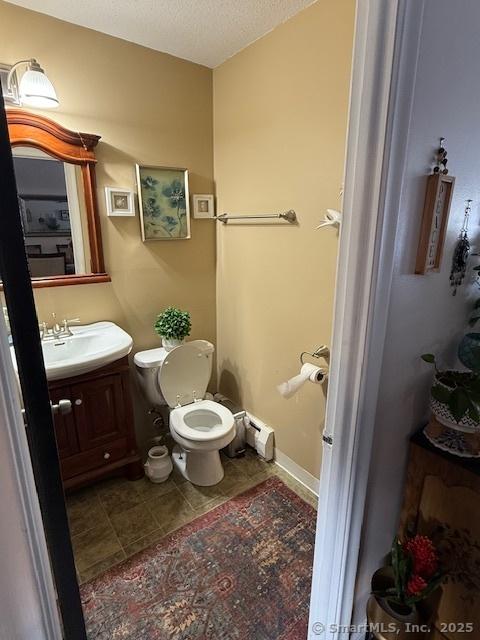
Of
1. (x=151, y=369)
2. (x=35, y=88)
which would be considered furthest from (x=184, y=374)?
(x=35, y=88)

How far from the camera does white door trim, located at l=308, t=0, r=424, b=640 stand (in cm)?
76

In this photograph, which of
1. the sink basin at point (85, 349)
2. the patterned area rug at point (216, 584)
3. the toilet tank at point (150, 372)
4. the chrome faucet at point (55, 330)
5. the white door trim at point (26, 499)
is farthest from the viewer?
the toilet tank at point (150, 372)

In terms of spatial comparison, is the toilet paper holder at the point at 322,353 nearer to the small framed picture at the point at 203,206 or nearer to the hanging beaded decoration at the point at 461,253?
the hanging beaded decoration at the point at 461,253

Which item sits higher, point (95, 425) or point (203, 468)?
point (95, 425)

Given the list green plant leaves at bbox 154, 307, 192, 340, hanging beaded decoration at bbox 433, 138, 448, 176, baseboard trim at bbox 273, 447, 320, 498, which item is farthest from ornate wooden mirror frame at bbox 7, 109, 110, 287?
hanging beaded decoration at bbox 433, 138, 448, 176

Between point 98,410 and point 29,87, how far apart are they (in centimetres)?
152

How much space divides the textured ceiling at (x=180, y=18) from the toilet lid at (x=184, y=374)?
1637 millimetres

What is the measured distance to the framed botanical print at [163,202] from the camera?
2.04m

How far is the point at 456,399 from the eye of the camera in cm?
96

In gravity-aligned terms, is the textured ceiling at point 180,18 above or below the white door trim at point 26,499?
above

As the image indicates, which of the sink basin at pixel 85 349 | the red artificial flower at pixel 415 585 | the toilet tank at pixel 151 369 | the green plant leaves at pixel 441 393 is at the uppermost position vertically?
the green plant leaves at pixel 441 393

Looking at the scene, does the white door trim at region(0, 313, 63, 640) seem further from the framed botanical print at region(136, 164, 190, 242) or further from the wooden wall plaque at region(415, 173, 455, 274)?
the framed botanical print at region(136, 164, 190, 242)

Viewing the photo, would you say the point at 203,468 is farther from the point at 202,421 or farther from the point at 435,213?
the point at 435,213

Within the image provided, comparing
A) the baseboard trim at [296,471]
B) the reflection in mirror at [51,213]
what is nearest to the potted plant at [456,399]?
the baseboard trim at [296,471]
